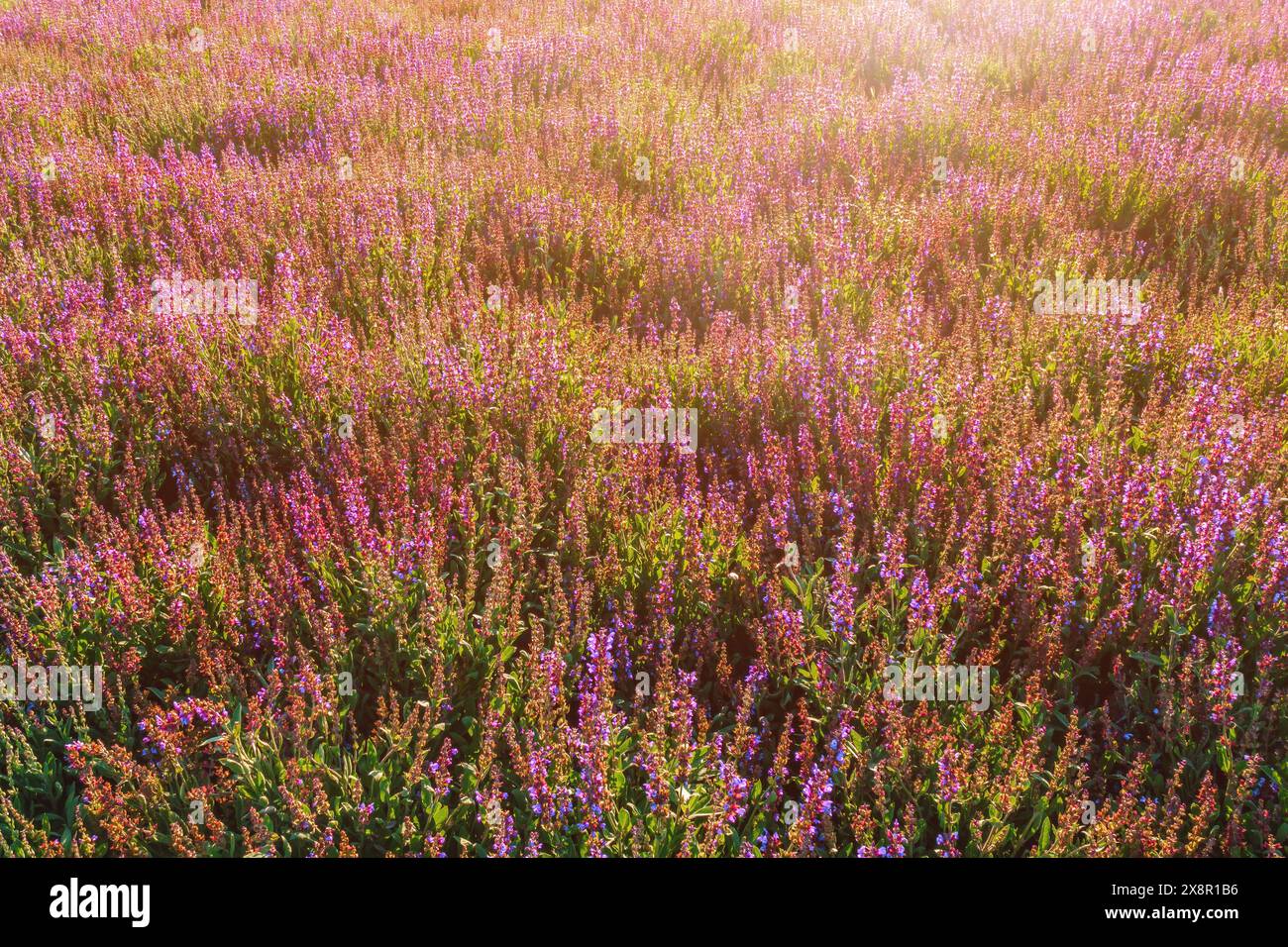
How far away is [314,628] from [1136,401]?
3.57 m

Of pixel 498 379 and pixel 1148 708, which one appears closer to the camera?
pixel 1148 708

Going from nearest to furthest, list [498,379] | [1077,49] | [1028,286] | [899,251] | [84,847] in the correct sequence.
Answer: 1. [84,847]
2. [498,379]
3. [1028,286]
4. [899,251]
5. [1077,49]

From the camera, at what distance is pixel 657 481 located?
3.37 metres

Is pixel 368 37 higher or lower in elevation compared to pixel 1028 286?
higher

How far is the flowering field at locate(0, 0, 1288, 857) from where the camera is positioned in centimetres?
234

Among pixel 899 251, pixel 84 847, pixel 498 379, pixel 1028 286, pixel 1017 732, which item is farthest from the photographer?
pixel 899 251

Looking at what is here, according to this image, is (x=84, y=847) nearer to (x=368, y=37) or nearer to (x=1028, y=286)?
(x=1028, y=286)

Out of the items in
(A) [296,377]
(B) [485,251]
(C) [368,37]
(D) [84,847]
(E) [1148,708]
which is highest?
(C) [368,37]

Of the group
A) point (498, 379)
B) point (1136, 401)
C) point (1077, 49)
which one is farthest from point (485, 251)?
point (1077, 49)

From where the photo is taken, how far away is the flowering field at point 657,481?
234cm

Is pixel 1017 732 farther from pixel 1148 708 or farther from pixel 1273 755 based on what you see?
pixel 1273 755

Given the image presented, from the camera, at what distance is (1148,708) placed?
255 cm

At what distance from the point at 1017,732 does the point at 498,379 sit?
97.9 inches

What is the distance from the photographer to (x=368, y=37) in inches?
335
